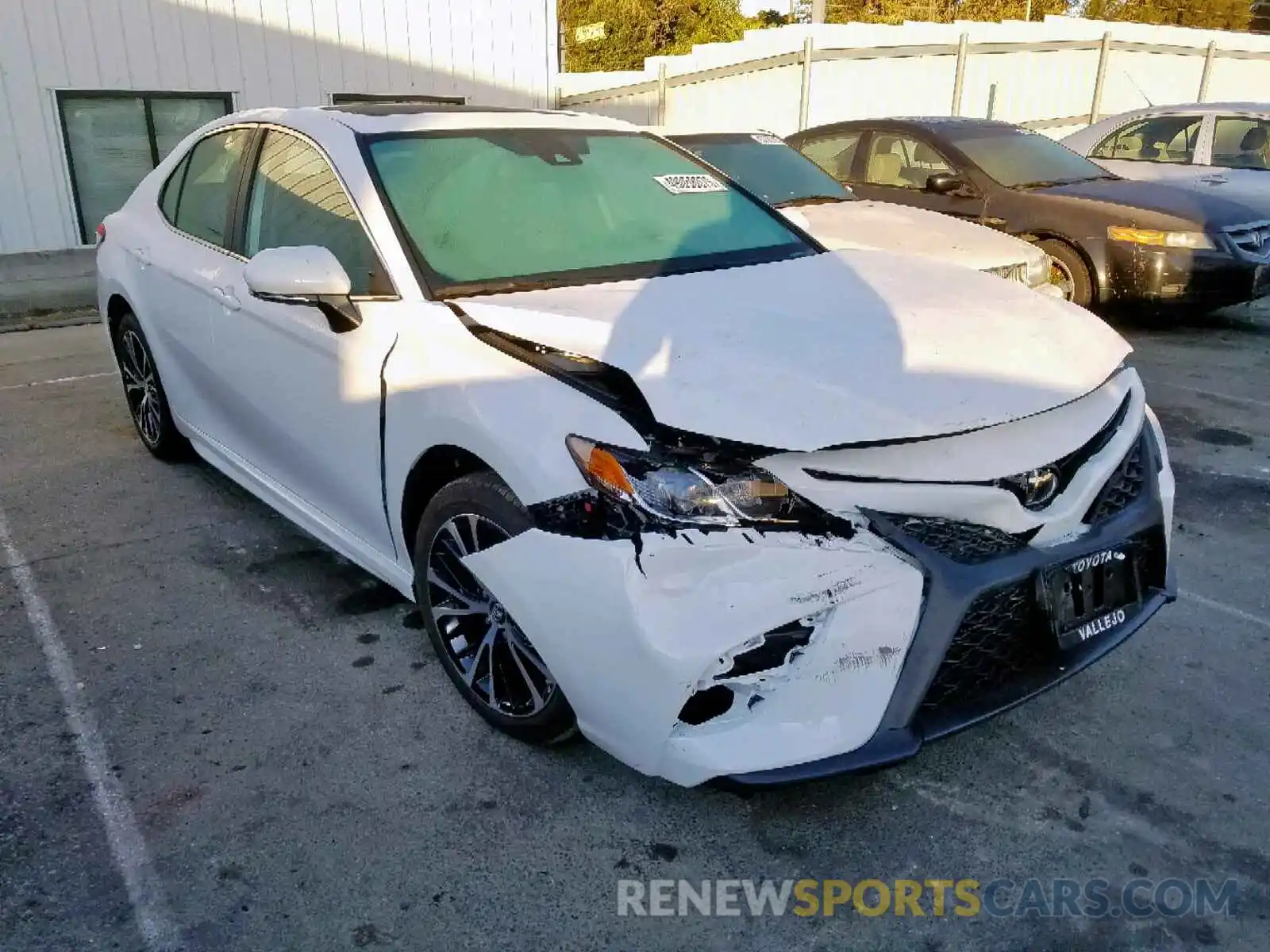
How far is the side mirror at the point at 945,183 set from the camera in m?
7.68

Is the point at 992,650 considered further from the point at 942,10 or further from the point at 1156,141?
the point at 942,10

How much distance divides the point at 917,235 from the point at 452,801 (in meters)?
4.98

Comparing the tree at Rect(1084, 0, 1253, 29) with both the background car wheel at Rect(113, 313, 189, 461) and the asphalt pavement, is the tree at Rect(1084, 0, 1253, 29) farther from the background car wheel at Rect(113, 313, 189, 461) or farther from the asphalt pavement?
the asphalt pavement

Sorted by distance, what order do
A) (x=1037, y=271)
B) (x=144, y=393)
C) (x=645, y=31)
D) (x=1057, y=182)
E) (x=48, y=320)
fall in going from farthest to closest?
1. (x=645, y=31)
2. (x=48, y=320)
3. (x=1057, y=182)
4. (x=1037, y=271)
5. (x=144, y=393)

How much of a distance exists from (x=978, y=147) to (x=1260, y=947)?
23.3 feet

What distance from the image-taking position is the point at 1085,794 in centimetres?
258

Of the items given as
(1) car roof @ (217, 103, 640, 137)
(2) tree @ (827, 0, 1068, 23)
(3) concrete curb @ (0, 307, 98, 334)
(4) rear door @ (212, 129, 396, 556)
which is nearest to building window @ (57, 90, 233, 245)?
(3) concrete curb @ (0, 307, 98, 334)

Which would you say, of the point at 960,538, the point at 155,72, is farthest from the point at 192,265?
the point at 155,72

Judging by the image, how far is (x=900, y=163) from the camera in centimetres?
824

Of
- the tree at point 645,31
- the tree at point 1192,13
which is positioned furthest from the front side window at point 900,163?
the tree at point 1192,13

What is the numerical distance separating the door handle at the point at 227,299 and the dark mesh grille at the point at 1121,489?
112 inches

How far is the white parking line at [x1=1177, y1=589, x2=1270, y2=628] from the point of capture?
343 centimetres

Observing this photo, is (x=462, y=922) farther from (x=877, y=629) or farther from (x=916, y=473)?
(x=916, y=473)

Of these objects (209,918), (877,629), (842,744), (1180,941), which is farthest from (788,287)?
(209,918)
